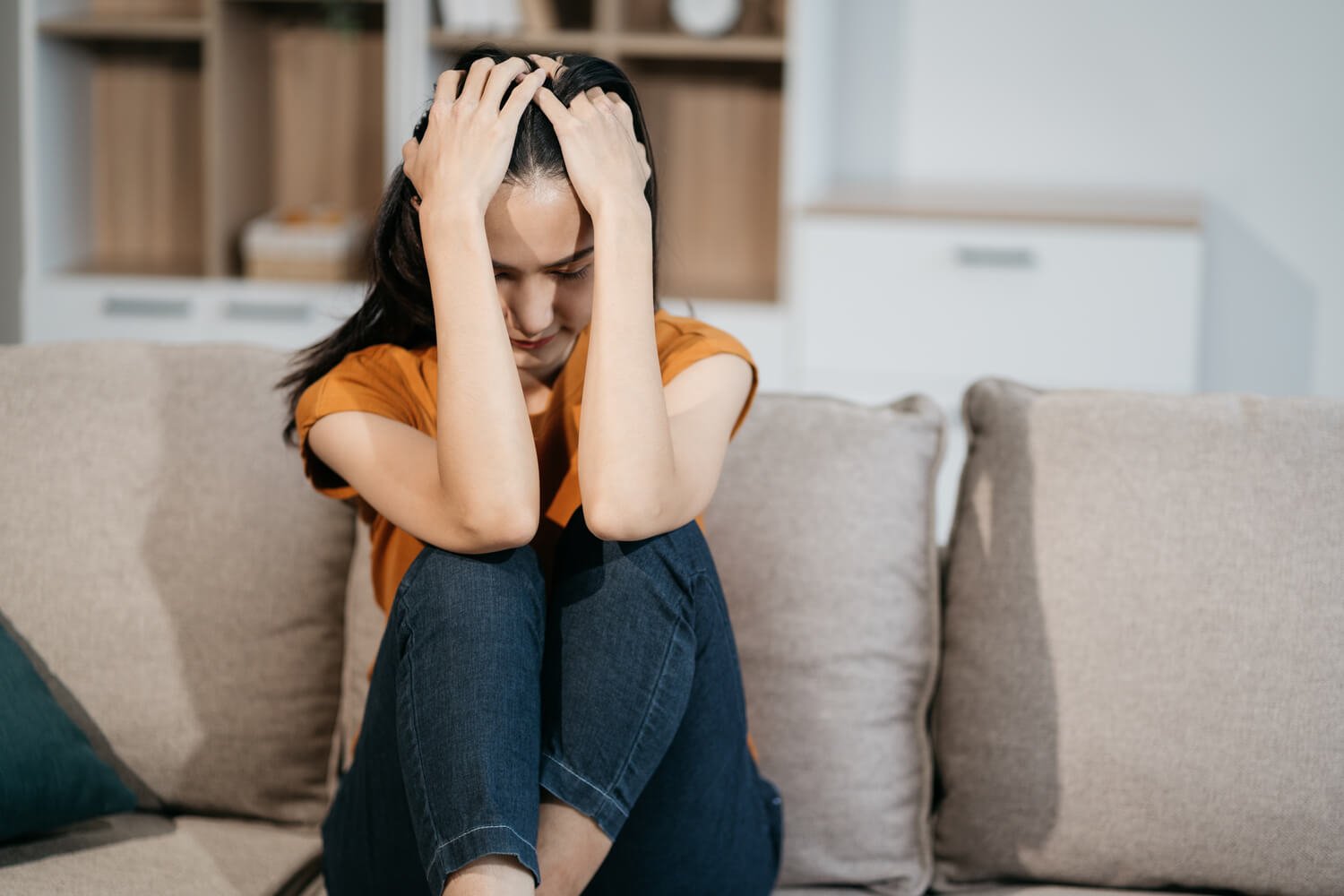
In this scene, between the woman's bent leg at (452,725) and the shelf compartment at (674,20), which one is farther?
the shelf compartment at (674,20)

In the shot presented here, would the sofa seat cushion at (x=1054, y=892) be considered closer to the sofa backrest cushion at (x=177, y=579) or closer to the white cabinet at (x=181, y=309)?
the sofa backrest cushion at (x=177, y=579)

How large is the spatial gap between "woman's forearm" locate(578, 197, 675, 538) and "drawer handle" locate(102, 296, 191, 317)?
1871 millimetres

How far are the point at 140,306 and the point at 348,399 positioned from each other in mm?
1786

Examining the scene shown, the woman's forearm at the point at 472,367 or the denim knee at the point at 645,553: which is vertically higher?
the woman's forearm at the point at 472,367

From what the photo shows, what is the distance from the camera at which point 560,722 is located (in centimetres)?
109

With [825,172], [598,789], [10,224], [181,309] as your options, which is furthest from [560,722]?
[10,224]

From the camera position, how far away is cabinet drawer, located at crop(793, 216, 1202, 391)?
2.52m

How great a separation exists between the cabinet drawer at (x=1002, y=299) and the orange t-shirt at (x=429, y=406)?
128cm

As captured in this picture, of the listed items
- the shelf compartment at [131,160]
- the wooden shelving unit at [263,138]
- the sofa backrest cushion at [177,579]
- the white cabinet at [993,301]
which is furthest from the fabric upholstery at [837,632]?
the shelf compartment at [131,160]

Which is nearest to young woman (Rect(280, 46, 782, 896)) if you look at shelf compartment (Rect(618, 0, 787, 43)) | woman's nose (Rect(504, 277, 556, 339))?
woman's nose (Rect(504, 277, 556, 339))

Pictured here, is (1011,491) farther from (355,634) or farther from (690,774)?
(355,634)

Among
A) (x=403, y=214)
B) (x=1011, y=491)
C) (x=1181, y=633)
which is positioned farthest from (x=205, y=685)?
(x=1181, y=633)

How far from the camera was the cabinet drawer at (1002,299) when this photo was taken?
8.25 ft

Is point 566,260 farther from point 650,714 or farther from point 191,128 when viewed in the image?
point 191,128
